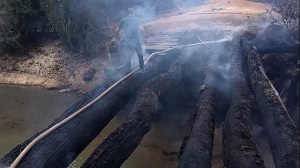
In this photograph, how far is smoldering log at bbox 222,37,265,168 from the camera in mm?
4457

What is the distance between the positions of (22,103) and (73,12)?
178 inches

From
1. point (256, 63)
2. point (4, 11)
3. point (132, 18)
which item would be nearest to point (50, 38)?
point (4, 11)

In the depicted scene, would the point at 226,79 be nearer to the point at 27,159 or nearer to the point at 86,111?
the point at 86,111

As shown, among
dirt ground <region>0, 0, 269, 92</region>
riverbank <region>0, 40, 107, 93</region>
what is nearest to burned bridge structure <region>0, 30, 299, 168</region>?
dirt ground <region>0, 0, 269, 92</region>

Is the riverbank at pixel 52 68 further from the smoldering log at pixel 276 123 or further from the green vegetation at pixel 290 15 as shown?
the green vegetation at pixel 290 15

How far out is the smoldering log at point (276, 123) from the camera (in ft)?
15.6

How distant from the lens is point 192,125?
5.80m

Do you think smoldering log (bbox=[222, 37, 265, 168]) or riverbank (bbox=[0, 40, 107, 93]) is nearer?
smoldering log (bbox=[222, 37, 265, 168])

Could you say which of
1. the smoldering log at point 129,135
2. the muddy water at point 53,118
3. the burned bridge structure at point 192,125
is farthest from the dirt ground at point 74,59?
the smoldering log at point 129,135

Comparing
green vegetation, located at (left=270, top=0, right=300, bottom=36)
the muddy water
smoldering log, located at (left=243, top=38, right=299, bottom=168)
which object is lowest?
the muddy water

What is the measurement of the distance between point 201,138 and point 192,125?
2.12 feet

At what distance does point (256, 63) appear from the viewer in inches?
335

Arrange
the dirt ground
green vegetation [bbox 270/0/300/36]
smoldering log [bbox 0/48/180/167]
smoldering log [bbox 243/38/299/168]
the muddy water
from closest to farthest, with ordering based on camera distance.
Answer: smoldering log [bbox 0/48/180/167]
smoldering log [bbox 243/38/299/168]
the muddy water
green vegetation [bbox 270/0/300/36]
the dirt ground

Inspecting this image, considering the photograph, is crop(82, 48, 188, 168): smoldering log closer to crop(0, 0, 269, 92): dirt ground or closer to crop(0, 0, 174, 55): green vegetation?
crop(0, 0, 269, 92): dirt ground
